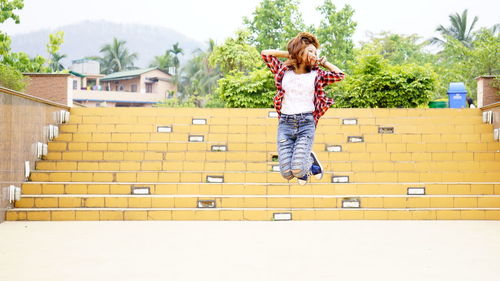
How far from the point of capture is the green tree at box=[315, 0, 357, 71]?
33.5m

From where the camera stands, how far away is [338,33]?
33594mm

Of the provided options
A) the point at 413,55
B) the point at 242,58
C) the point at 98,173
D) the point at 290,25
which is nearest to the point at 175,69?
the point at 413,55

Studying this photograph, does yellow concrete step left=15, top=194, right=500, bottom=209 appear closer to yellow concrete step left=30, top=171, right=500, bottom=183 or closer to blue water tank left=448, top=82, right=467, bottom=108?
yellow concrete step left=30, top=171, right=500, bottom=183

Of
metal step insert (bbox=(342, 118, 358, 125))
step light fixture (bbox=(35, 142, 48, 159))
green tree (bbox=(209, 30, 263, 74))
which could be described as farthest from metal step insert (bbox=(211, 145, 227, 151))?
green tree (bbox=(209, 30, 263, 74))

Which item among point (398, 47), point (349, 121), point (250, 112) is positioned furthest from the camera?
point (398, 47)

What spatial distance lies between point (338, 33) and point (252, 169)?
977 inches

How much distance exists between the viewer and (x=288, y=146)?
5.39 metres

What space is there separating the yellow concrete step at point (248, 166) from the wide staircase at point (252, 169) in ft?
0.06

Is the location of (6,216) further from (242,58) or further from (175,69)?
(175,69)

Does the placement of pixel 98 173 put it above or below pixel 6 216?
above

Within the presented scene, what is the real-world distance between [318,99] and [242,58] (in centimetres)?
2073
